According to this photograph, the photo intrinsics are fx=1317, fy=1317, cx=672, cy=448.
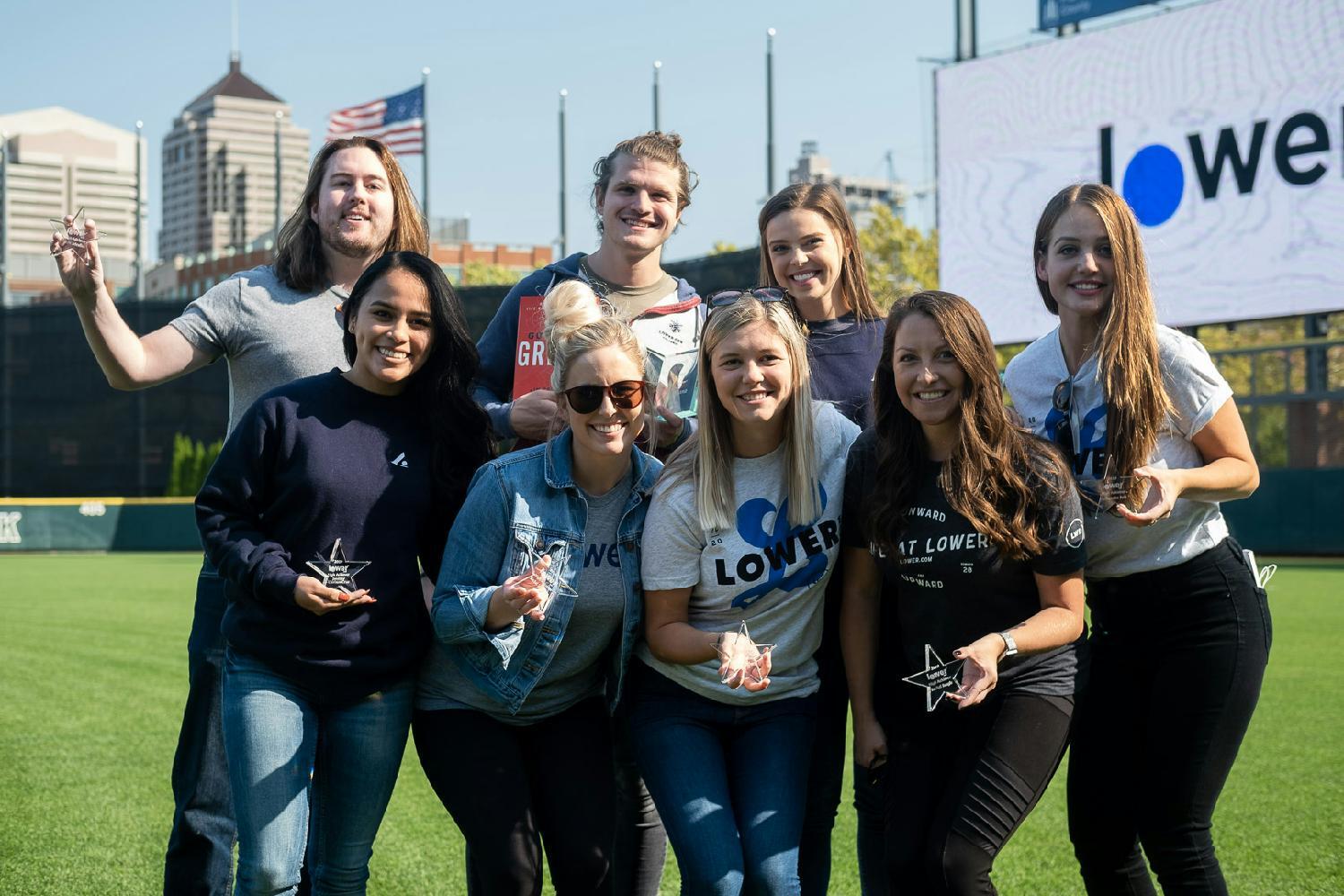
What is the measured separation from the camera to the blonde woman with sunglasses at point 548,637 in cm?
341

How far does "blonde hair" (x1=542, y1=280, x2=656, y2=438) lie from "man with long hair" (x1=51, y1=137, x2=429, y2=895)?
0.59m

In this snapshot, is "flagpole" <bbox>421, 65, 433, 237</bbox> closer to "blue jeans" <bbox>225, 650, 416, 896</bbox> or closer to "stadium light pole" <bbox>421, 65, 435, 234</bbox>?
"stadium light pole" <bbox>421, 65, 435, 234</bbox>

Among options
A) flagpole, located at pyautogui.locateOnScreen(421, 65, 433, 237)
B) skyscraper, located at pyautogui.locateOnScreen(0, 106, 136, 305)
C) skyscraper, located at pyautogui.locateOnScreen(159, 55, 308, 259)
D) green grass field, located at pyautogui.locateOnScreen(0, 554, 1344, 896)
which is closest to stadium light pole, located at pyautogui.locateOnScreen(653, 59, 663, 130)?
flagpole, located at pyautogui.locateOnScreen(421, 65, 433, 237)

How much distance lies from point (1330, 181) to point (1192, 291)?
273cm

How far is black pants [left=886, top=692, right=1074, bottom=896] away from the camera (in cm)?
324

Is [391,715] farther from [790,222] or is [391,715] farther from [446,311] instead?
[790,222]

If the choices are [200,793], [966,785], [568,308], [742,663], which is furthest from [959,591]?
[200,793]

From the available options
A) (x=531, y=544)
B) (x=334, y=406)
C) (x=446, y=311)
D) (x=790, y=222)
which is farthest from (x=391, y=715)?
(x=790, y=222)

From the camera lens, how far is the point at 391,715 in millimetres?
3518

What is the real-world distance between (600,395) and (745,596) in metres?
0.67

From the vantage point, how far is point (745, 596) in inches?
140

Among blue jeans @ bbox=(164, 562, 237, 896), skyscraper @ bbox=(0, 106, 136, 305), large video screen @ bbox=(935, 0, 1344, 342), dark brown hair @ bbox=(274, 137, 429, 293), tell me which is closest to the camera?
blue jeans @ bbox=(164, 562, 237, 896)

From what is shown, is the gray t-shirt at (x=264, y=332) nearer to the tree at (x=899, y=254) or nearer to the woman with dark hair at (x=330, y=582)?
the woman with dark hair at (x=330, y=582)

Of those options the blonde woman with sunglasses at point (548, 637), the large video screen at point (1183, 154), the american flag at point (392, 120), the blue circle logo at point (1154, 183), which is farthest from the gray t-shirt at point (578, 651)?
the american flag at point (392, 120)
